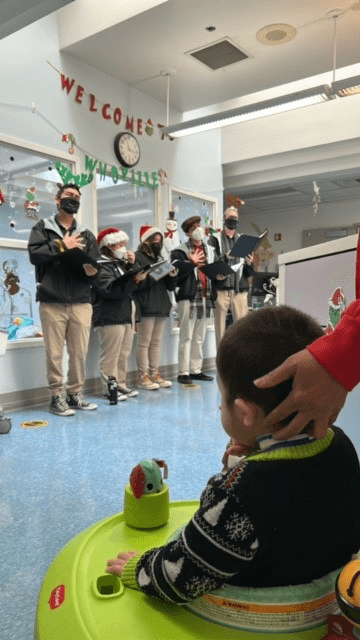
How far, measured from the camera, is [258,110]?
466 centimetres

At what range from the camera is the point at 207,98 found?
519cm

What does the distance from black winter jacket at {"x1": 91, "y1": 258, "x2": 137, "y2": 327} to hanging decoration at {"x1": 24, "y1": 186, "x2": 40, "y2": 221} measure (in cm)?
63

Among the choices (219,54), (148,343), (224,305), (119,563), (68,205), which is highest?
(219,54)

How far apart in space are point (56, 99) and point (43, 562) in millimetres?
3599

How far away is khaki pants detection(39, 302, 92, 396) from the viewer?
3.51 m

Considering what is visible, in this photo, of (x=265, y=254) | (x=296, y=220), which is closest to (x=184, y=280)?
(x=265, y=254)

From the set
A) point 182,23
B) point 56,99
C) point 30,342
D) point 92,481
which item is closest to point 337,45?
point 182,23

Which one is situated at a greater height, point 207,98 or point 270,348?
point 207,98

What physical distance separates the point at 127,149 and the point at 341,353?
14.5ft

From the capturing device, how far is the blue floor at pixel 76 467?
1.38 m

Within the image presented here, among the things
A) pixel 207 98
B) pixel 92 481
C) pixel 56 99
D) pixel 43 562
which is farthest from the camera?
pixel 207 98

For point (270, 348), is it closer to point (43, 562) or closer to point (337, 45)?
point (43, 562)

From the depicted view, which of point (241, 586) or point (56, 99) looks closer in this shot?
point (241, 586)

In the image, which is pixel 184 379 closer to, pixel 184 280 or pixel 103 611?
pixel 184 280
